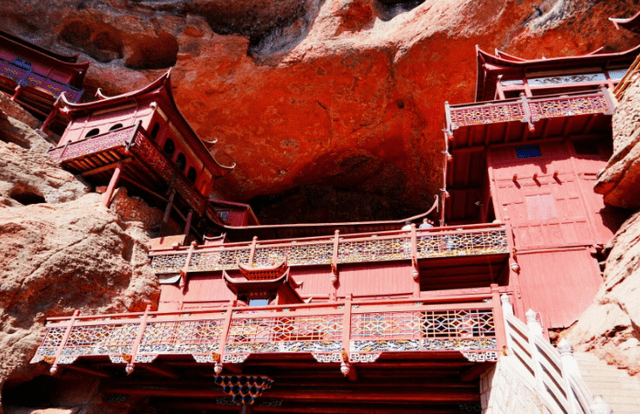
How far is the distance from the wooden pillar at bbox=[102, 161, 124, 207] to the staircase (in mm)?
14248

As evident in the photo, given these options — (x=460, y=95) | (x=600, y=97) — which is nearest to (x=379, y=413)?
(x=600, y=97)

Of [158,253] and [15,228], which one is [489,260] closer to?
[158,253]

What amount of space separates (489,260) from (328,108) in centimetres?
1369

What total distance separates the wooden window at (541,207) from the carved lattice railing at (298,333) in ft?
16.5

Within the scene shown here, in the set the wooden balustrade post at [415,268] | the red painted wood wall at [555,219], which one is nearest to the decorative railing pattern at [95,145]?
the wooden balustrade post at [415,268]

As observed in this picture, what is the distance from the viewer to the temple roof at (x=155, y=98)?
1892 centimetres

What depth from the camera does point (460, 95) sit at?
21625 mm

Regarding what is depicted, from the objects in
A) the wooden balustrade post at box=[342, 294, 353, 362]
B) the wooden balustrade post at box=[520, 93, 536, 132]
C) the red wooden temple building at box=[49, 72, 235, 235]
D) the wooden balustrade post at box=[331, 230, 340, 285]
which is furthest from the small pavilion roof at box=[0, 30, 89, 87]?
the wooden balustrade post at box=[342, 294, 353, 362]

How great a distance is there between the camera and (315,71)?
77.6 ft

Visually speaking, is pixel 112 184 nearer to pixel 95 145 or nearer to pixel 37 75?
pixel 95 145

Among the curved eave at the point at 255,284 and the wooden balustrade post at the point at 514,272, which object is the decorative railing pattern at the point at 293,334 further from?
the wooden balustrade post at the point at 514,272

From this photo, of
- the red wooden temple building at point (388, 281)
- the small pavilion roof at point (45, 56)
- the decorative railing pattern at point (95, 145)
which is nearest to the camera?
the red wooden temple building at point (388, 281)

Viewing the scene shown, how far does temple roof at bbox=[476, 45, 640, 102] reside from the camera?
15094 millimetres

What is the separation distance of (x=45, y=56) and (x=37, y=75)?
1.27 m
